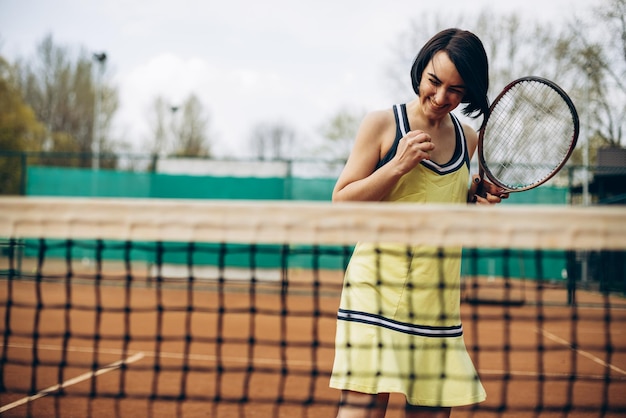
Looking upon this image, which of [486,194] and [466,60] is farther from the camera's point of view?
[486,194]

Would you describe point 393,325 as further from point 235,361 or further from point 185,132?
point 185,132

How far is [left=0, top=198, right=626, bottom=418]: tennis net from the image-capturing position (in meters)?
1.38

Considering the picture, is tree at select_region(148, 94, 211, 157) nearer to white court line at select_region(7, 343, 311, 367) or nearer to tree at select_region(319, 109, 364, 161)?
tree at select_region(319, 109, 364, 161)

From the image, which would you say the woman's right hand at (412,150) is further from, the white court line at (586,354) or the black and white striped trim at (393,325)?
the white court line at (586,354)

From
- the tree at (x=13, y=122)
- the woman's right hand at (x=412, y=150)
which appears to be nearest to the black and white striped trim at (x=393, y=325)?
the woman's right hand at (x=412, y=150)

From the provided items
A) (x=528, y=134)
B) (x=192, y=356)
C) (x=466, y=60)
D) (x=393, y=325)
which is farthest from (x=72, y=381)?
(x=466, y=60)

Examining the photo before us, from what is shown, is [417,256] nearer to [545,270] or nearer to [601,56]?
[545,270]

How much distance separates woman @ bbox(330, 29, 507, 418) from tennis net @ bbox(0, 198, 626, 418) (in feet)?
0.15

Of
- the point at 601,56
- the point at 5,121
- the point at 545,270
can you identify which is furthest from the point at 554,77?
the point at 5,121

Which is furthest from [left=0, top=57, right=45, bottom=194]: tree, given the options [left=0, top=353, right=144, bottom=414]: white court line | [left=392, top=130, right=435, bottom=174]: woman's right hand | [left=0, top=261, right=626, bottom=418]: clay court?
[left=392, top=130, right=435, bottom=174]: woman's right hand

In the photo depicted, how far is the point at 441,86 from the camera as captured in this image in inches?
60.9

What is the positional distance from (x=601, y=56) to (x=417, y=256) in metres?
10.8

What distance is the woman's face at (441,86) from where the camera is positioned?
1.53m

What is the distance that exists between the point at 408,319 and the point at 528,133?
1.36 m
